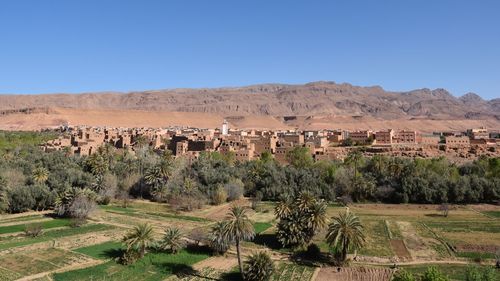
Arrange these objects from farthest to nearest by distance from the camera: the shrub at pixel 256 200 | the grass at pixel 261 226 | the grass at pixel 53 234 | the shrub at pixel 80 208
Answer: the shrub at pixel 256 200
the shrub at pixel 80 208
the grass at pixel 261 226
the grass at pixel 53 234

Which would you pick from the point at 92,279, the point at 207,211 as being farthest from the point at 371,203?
the point at 92,279

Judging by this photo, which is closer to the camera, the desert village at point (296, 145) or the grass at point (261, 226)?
the grass at point (261, 226)

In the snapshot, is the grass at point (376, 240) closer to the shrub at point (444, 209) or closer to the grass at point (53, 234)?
the shrub at point (444, 209)

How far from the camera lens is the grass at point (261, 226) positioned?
1654 inches

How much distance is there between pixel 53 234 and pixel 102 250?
7.07 meters

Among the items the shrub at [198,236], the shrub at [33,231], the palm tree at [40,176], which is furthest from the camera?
the palm tree at [40,176]

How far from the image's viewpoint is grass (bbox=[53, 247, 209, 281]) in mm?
28453

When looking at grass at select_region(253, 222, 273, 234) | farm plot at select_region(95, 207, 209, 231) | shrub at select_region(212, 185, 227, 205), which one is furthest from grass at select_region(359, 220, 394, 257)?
shrub at select_region(212, 185, 227, 205)

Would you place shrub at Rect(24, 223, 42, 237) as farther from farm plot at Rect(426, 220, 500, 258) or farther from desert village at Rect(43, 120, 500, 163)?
desert village at Rect(43, 120, 500, 163)

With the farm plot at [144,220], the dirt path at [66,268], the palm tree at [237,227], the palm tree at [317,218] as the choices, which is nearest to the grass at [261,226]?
the farm plot at [144,220]

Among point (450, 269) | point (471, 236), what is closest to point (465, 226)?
point (471, 236)

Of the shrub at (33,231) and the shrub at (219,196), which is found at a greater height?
the shrub at (219,196)

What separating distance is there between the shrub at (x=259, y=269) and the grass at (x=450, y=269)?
9822 millimetres

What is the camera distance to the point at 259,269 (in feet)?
92.1
